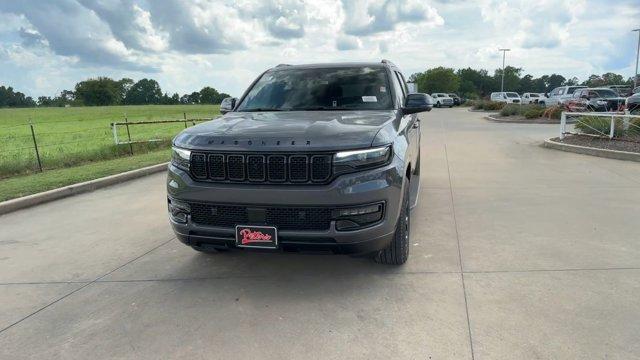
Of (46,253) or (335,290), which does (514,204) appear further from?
(46,253)

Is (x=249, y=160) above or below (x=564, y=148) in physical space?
above

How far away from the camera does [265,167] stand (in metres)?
3.46

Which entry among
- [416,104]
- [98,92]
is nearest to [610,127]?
[416,104]

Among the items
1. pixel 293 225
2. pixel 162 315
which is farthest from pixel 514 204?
pixel 162 315

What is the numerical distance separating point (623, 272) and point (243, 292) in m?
3.15

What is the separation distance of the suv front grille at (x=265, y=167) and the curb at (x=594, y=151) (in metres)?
8.98

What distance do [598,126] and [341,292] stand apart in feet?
37.5

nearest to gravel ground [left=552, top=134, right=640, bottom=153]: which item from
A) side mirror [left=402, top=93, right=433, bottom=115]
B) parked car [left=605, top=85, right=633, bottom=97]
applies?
side mirror [left=402, top=93, right=433, bottom=115]

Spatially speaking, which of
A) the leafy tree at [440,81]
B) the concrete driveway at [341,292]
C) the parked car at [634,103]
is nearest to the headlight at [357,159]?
the concrete driveway at [341,292]

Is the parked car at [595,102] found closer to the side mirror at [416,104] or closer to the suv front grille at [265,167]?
the side mirror at [416,104]

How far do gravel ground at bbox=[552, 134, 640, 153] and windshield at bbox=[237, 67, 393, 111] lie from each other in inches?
324

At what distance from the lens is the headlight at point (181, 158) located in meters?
3.72

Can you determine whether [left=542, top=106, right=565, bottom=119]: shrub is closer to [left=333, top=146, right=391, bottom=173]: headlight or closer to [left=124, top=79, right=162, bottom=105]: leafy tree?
[left=333, top=146, right=391, bottom=173]: headlight

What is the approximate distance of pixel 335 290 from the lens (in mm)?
3855
